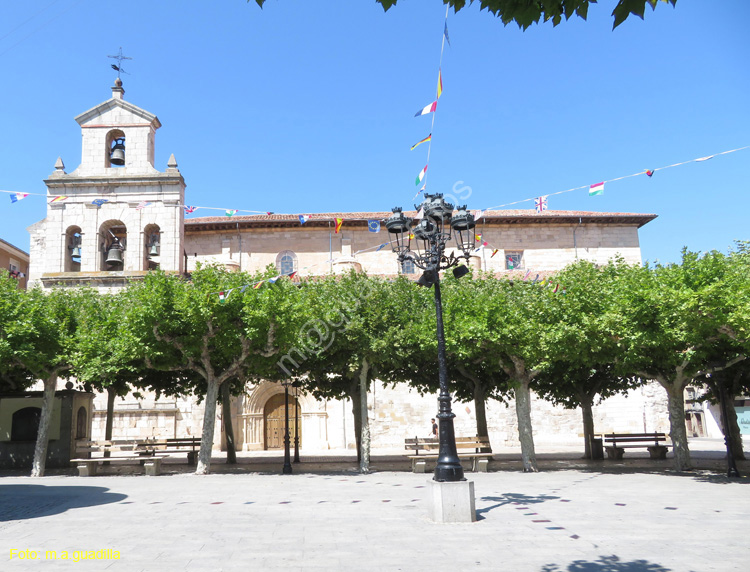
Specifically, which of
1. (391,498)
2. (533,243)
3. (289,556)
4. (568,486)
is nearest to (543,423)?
(533,243)

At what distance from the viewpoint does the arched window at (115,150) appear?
1078 inches

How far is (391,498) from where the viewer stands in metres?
12.1

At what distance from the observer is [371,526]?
8.93 m

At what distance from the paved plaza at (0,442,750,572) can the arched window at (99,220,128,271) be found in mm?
14128

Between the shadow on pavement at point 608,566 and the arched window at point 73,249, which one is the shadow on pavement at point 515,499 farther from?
the arched window at point 73,249

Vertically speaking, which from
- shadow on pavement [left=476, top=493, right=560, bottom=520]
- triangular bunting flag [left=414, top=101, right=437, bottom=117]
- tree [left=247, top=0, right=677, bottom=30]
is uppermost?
triangular bunting flag [left=414, top=101, right=437, bottom=117]

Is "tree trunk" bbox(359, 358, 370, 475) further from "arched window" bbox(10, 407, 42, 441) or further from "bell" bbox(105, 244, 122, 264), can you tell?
"bell" bbox(105, 244, 122, 264)

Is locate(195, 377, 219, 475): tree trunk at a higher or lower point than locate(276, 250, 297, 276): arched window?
lower

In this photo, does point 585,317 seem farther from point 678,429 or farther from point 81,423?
point 81,423

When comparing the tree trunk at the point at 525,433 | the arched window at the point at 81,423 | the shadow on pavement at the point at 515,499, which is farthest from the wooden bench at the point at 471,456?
the arched window at the point at 81,423

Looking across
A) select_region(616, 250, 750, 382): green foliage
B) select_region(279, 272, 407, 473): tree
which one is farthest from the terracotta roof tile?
select_region(616, 250, 750, 382): green foliage

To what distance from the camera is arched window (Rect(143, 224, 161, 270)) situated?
91.4 ft

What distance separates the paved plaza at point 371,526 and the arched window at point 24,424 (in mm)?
7896

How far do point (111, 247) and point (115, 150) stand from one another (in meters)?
4.62
